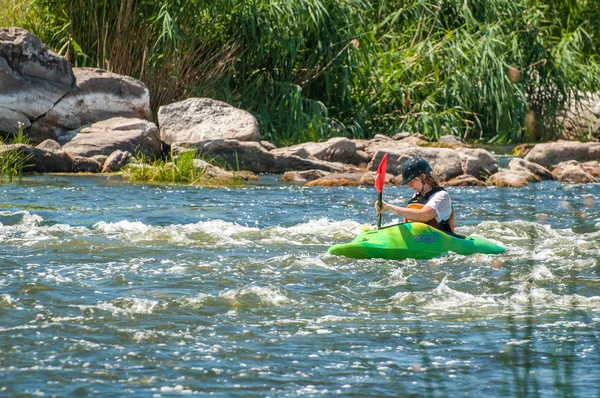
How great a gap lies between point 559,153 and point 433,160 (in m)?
2.40

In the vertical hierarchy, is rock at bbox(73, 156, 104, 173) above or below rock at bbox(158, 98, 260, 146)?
below

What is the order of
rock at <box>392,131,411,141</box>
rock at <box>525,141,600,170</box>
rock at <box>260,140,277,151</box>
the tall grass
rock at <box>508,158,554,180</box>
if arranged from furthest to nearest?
rock at <box>392,131,411,141</box> < the tall grass < rock at <box>525,141,600,170</box> < rock at <box>260,140,277,151</box> < rock at <box>508,158,554,180</box>

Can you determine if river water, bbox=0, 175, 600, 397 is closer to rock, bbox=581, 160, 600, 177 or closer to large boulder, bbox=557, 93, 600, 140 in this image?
rock, bbox=581, 160, 600, 177

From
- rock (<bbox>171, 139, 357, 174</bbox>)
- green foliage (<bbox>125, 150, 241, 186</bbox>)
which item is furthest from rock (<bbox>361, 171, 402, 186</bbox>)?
green foliage (<bbox>125, 150, 241, 186</bbox>)

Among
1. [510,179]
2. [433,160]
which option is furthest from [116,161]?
[510,179]

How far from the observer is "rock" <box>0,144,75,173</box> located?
1151cm

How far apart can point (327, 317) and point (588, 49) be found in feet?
49.7

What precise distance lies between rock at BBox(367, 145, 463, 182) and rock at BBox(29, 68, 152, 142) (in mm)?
3295

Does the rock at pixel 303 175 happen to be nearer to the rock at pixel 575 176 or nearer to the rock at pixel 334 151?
the rock at pixel 334 151

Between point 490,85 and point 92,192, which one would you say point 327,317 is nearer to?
point 92,192

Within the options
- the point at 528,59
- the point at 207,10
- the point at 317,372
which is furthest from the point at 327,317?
the point at 528,59

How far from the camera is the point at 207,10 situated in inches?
→ 571

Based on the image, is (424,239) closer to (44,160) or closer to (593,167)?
(44,160)

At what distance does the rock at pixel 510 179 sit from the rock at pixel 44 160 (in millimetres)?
4954
